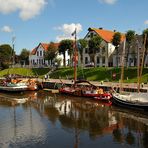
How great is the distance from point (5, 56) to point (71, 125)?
10619 cm

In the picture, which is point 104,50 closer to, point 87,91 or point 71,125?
point 87,91

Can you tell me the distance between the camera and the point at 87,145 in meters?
30.4

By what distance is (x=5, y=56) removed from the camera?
139500 mm

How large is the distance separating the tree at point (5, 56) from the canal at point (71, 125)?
7691 centimetres

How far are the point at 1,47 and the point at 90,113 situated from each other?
378 ft

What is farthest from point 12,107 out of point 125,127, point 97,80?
point 97,80

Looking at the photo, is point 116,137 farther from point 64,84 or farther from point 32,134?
point 64,84

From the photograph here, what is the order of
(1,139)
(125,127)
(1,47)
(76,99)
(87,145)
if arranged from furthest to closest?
(1,47) → (76,99) → (125,127) → (1,139) → (87,145)

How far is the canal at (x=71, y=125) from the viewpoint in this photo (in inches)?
1232

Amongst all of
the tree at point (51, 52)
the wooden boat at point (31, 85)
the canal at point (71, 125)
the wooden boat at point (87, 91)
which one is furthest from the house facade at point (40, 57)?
the canal at point (71, 125)

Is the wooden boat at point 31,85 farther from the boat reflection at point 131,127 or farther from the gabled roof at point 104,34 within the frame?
the gabled roof at point 104,34

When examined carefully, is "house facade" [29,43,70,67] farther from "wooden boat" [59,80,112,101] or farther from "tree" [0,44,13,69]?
"wooden boat" [59,80,112,101]

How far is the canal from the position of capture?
31.3m

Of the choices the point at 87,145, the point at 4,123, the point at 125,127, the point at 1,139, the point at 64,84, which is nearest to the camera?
the point at 87,145
